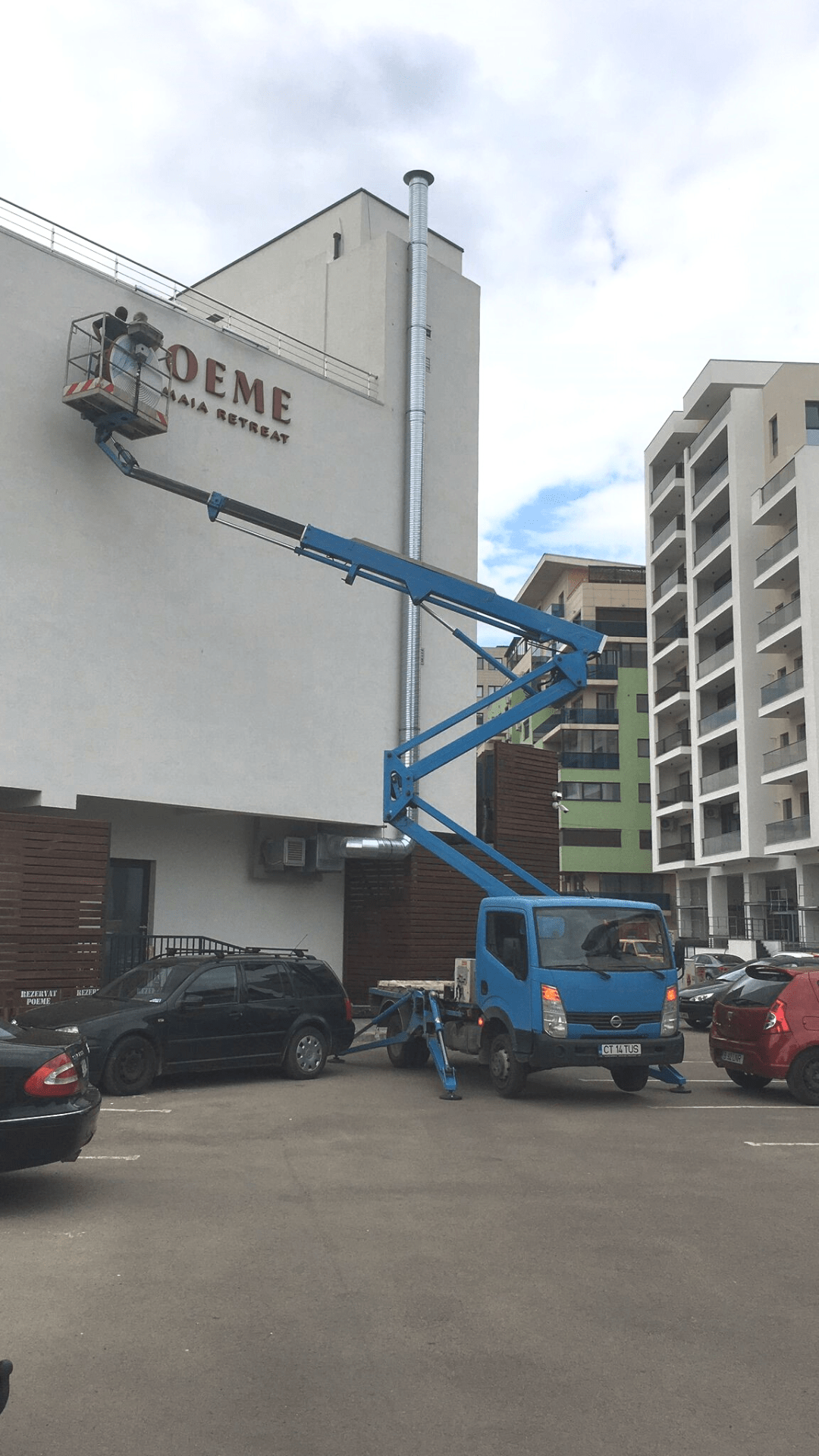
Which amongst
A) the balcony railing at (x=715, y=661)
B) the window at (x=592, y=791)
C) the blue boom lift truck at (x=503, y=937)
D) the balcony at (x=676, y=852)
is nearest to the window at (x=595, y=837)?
the window at (x=592, y=791)

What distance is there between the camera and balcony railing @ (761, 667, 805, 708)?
4325 cm

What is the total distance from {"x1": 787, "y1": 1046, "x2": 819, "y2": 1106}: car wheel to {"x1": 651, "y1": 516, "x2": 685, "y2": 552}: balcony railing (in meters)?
47.3

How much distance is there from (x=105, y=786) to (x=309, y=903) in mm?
6744

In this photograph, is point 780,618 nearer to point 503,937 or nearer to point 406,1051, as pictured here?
point 406,1051

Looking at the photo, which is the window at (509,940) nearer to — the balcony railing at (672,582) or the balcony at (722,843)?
the balcony at (722,843)

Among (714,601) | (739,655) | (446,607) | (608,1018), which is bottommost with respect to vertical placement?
(608,1018)

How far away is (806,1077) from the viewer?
1245 centimetres

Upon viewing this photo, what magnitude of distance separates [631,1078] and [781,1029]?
1.90 metres

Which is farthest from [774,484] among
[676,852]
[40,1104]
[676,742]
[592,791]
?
[40,1104]

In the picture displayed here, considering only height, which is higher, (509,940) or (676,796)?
(676,796)

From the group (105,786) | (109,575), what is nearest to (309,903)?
(105,786)

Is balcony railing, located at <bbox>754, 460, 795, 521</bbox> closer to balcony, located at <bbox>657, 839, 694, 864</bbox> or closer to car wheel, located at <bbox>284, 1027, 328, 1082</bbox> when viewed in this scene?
balcony, located at <bbox>657, 839, 694, 864</bbox>

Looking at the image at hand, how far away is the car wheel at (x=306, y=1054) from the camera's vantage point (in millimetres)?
13578

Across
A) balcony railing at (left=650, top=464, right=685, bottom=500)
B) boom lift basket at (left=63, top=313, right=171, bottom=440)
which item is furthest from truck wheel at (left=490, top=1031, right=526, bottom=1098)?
balcony railing at (left=650, top=464, right=685, bottom=500)
